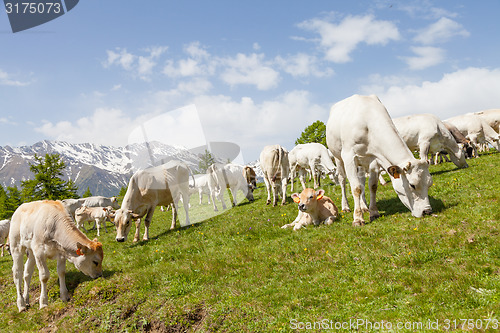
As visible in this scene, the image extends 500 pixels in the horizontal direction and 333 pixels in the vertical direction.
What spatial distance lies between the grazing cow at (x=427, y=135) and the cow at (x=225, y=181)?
1229 centimetres

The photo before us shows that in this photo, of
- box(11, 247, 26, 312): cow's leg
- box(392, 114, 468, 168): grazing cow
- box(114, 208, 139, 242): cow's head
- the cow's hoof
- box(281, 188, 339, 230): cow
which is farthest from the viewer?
box(392, 114, 468, 168): grazing cow

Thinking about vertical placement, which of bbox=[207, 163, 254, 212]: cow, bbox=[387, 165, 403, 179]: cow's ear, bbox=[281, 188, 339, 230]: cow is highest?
bbox=[207, 163, 254, 212]: cow

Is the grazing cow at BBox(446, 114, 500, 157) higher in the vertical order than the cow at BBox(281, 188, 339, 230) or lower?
higher

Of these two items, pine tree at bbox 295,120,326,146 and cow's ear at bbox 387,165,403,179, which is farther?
pine tree at bbox 295,120,326,146

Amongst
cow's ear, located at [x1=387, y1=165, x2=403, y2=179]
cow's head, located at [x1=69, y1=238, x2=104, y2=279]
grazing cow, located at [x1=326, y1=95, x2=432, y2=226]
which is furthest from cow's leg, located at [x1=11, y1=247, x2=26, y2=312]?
cow's ear, located at [x1=387, y1=165, x2=403, y2=179]

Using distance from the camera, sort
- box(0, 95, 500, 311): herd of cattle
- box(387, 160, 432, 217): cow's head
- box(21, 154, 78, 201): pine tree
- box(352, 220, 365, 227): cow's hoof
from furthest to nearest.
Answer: box(21, 154, 78, 201): pine tree < box(352, 220, 365, 227): cow's hoof < box(387, 160, 432, 217): cow's head < box(0, 95, 500, 311): herd of cattle

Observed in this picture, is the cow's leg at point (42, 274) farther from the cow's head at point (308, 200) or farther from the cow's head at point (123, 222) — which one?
the cow's head at point (308, 200)

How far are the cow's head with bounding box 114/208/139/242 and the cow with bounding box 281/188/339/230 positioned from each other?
7619 mm

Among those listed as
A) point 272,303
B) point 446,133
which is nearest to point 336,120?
point 272,303

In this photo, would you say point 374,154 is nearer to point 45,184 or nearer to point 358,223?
point 358,223

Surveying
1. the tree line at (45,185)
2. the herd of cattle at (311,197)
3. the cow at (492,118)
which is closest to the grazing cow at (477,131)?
the cow at (492,118)

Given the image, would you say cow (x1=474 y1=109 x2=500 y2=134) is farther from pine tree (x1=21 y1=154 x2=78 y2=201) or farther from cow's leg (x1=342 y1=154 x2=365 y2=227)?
pine tree (x1=21 y1=154 x2=78 y2=201)

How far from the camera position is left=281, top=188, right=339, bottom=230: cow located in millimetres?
11914

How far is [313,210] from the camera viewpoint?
40.2 feet
